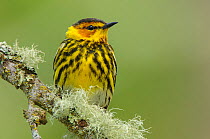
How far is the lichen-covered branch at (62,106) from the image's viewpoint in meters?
3.04

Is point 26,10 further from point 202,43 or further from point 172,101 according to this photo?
point 202,43

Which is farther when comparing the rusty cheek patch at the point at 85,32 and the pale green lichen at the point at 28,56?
the rusty cheek patch at the point at 85,32

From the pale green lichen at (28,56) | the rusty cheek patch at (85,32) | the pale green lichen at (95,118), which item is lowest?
the pale green lichen at (95,118)

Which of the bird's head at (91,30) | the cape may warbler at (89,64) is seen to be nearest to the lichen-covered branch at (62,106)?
the cape may warbler at (89,64)

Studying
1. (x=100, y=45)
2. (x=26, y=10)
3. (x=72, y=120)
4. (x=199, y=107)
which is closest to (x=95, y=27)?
(x=100, y=45)

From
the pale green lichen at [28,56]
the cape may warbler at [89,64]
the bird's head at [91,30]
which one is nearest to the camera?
the pale green lichen at [28,56]

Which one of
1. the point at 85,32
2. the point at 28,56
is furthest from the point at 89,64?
the point at 28,56

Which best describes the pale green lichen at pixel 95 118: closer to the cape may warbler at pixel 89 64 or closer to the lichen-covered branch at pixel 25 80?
the lichen-covered branch at pixel 25 80

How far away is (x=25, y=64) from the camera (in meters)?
3.28

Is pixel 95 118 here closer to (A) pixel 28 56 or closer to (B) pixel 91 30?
(A) pixel 28 56

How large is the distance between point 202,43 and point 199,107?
0.85m

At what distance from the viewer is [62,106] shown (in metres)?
3.03

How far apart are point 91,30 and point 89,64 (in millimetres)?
632

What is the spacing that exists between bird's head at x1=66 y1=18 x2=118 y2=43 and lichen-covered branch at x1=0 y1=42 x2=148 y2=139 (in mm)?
1331
